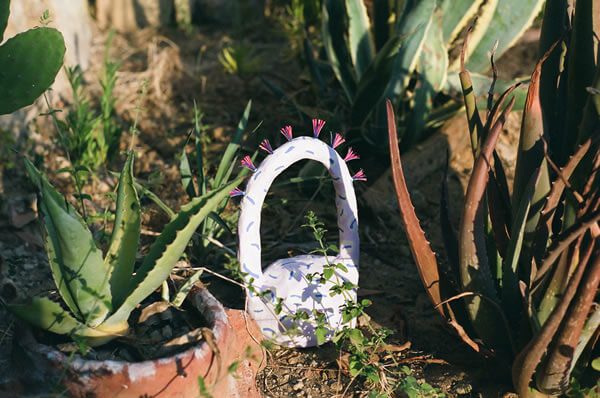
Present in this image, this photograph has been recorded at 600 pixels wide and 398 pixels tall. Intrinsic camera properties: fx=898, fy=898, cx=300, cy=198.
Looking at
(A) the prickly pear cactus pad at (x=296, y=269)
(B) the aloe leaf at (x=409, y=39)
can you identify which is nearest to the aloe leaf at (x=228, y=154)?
(A) the prickly pear cactus pad at (x=296, y=269)

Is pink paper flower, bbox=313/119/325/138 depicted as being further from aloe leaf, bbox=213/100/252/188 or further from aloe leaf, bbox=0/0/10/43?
aloe leaf, bbox=0/0/10/43

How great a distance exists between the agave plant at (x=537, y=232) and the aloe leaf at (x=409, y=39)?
2.50 feet

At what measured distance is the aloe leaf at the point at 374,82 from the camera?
2951mm

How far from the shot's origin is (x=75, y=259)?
6.66 ft

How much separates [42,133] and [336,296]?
1.57m

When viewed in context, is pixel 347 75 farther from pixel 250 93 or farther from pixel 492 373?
pixel 492 373

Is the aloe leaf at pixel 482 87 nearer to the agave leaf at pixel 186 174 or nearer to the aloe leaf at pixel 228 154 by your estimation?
the aloe leaf at pixel 228 154

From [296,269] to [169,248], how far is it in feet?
1.45

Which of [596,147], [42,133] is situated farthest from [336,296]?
[42,133]

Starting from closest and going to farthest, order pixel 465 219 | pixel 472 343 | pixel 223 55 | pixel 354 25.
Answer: pixel 465 219 → pixel 472 343 → pixel 354 25 → pixel 223 55

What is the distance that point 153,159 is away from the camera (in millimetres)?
3361

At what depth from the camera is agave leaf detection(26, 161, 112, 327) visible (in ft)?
6.53

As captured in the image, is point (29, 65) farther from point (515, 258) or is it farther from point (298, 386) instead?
point (515, 258)

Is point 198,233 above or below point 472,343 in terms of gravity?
above
